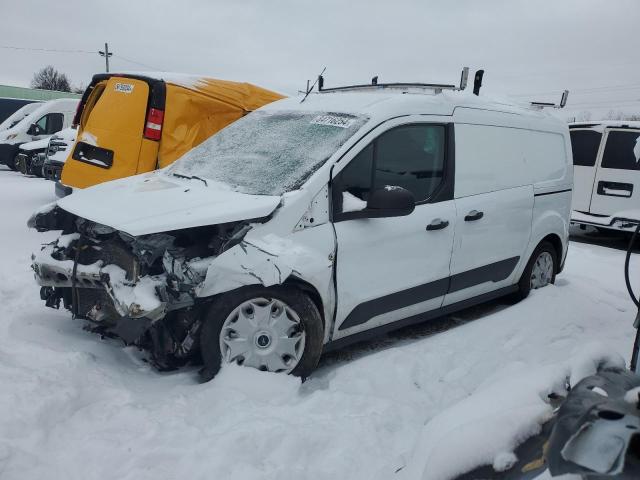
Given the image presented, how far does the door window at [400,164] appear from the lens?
11.4 ft

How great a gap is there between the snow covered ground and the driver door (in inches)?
13.7

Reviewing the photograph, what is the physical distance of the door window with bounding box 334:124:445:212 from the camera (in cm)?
348

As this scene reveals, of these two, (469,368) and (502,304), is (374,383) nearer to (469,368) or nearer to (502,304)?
(469,368)

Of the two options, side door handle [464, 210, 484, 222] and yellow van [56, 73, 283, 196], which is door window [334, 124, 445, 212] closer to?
side door handle [464, 210, 484, 222]

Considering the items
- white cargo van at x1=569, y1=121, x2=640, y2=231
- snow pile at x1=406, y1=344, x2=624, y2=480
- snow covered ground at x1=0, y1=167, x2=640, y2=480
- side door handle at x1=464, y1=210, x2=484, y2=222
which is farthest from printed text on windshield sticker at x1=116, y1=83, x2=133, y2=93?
white cargo van at x1=569, y1=121, x2=640, y2=231

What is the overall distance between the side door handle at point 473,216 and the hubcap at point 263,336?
1632 mm

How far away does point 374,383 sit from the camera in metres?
3.29

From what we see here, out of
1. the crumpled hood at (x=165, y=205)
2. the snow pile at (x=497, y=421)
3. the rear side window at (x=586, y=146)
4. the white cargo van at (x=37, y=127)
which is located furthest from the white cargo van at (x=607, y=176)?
the white cargo van at (x=37, y=127)

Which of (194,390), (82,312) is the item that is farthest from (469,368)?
(82,312)

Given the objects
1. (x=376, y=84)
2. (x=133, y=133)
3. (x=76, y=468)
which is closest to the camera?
(x=76, y=468)

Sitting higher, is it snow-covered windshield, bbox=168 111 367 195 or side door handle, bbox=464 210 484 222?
snow-covered windshield, bbox=168 111 367 195

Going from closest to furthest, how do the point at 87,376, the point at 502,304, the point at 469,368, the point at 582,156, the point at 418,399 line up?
the point at 87,376 → the point at 418,399 → the point at 469,368 → the point at 502,304 → the point at 582,156

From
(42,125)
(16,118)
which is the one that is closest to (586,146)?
(42,125)

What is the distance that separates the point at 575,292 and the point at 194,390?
11.8 ft
